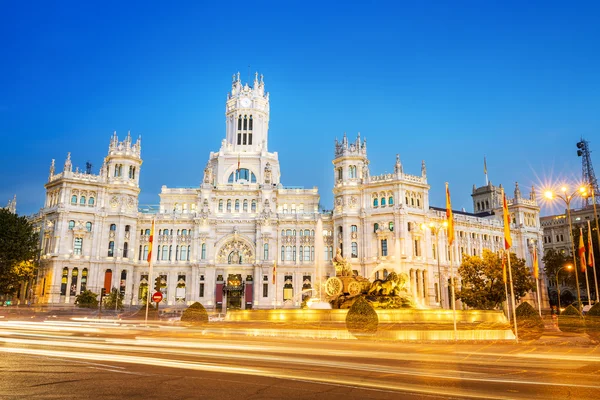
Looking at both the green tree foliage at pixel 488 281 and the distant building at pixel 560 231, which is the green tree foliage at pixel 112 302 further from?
the distant building at pixel 560 231

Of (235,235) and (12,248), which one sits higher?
(235,235)

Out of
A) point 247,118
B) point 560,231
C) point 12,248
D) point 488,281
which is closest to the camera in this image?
point 488,281

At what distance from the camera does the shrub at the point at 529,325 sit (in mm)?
32594

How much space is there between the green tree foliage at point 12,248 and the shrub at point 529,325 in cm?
6770

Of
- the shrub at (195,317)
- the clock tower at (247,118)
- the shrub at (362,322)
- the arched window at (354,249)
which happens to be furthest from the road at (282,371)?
the clock tower at (247,118)

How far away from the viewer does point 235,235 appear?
93.2 m

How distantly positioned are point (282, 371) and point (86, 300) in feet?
229

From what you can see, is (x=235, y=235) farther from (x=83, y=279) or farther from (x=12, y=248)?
(x=12, y=248)

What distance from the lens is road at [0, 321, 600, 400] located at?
12.1m

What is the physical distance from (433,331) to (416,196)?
203 feet

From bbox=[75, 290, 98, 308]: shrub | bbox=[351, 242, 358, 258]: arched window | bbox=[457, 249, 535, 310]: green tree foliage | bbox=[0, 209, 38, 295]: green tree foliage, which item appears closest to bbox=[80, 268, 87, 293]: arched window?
bbox=[75, 290, 98, 308]: shrub

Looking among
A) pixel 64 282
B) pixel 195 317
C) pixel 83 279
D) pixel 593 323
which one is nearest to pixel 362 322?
pixel 195 317

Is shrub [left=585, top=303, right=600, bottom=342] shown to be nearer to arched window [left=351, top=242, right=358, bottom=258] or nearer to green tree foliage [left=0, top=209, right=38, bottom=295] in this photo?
arched window [left=351, top=242, right=358, bottom=258]

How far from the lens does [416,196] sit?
295 ft
